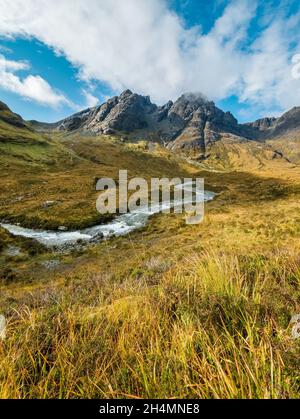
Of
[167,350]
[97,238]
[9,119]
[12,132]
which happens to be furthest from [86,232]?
[9,119]

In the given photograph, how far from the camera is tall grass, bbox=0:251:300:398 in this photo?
2.19m

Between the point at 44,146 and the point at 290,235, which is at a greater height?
Result: the point at 44,146

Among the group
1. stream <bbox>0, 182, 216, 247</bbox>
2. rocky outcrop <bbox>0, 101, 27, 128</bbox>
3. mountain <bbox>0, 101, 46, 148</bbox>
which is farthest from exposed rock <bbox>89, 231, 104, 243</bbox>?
rocky outcrop <bbox>0, 101, 27, 128</bbox>

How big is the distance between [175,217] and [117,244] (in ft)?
41.5

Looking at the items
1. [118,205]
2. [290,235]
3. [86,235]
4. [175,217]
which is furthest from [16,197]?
[290,235]

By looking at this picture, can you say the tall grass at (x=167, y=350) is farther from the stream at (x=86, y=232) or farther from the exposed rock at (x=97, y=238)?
the stream at (x=86, y=232)

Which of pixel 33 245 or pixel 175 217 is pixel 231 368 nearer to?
pixel 33 245

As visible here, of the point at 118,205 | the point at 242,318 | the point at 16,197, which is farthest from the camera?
the point at 16,197

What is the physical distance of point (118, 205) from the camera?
42.7m

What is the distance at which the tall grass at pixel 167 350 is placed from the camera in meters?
2.19

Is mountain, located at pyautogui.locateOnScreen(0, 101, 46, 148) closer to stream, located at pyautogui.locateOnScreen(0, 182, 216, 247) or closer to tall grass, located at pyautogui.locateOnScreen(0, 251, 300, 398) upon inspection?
stream, located at pyautogui.locateOnScreen(0, 182, 216, 247)

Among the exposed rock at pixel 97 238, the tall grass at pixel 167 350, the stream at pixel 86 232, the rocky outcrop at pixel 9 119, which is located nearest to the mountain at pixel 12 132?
the rocky outcrop at pixel 9 119

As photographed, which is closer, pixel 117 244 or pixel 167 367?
pixel 167 367
